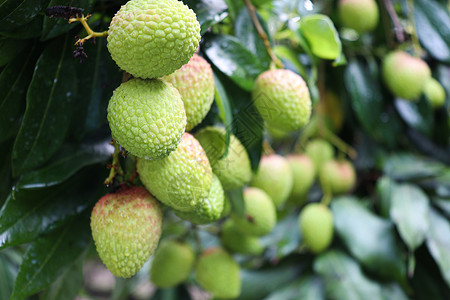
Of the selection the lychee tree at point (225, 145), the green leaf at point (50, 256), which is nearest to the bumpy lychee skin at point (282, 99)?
the lychee tree at point (225, 145)

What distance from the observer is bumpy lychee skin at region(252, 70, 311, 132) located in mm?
663

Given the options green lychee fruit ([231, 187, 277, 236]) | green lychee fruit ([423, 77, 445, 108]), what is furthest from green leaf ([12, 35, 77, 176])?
green lychee fruit ([423, 77, 445, 108])

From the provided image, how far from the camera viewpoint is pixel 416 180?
3.79 ft

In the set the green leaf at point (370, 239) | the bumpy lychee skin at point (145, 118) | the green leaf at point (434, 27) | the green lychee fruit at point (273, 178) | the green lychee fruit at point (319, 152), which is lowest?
the green leaf at point (370, 239)

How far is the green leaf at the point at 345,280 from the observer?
1043mm

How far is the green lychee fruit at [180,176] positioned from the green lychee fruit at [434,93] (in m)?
0.96

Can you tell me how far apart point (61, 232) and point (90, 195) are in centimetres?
7

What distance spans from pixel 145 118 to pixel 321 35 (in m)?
0.44

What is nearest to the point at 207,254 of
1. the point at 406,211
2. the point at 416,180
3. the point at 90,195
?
the point at 90,195

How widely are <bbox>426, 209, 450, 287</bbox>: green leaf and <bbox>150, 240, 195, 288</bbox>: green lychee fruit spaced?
61 cm

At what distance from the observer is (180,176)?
0.52 m

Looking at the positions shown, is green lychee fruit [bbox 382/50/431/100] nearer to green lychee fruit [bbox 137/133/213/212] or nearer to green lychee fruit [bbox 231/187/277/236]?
green lychee fruit [bbox 231/187/277/236]

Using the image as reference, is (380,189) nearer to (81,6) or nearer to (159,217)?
(159,217)

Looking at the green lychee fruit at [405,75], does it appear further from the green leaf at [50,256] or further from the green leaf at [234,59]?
the green leaf at [50,256]
